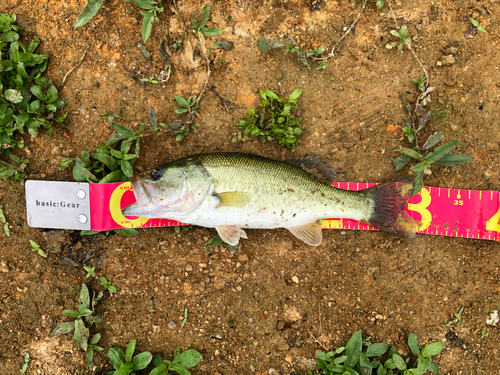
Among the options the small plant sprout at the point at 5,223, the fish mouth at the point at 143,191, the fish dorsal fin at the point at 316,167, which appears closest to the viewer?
the fish mouth at the point at 143,191

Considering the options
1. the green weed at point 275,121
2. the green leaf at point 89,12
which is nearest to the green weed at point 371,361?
the green weed at point 275,121

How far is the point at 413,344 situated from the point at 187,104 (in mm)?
3681

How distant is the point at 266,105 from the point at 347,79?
1.00 metres

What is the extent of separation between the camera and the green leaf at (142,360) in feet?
11.0

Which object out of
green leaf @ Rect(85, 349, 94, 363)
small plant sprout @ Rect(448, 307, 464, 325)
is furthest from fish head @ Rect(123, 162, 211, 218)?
small plant sprout @ Rect(448, 307, 464, 325)

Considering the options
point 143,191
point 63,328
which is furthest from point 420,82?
point 63,328

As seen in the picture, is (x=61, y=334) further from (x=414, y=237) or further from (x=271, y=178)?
(x=414, y=237)

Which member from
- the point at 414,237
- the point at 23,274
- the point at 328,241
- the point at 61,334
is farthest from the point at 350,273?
the point at 23,274

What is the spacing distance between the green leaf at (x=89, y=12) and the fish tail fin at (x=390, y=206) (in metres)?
3.47

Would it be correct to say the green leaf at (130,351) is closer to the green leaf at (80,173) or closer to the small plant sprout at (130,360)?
the small plant sprout at (130,360)

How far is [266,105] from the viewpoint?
11.4 feet

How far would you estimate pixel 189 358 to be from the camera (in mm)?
3361

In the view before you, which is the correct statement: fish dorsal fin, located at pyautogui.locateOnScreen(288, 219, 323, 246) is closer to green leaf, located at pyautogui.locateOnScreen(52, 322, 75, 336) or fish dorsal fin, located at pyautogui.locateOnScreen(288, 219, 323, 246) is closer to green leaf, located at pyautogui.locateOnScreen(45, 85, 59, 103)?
green leaf, located at pyautogui.locateOnScreen(52, 322, 75, 336)

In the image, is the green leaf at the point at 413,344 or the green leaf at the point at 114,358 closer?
the green leaf at the point at 114,358
